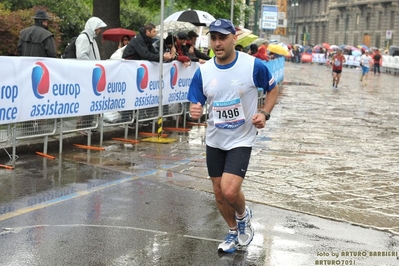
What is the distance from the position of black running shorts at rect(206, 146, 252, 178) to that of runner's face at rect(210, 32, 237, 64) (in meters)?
0.76

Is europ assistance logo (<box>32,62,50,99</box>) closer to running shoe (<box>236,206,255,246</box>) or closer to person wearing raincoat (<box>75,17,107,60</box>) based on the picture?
person wearing raincoat (<box>75,17,107,60</box>)

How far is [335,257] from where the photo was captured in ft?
19.3

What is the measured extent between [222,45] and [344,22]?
100227 mm

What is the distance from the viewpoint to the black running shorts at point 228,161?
580 centimetres

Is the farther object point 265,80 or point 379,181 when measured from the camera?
point 379,181

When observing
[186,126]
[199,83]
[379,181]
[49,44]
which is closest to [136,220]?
[199,83]

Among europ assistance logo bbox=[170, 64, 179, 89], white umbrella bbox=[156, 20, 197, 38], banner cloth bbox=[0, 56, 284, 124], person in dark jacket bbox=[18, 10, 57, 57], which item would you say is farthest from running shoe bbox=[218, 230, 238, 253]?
white umbrella bbox=[156, 20, 197, 38]

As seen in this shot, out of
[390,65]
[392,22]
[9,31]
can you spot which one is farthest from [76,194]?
[392,22]

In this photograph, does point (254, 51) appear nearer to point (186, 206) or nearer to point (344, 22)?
point (186, 206)

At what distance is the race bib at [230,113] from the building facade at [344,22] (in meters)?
70.2

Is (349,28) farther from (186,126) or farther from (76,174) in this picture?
(76,174)

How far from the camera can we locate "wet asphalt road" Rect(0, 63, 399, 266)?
19.1 ft

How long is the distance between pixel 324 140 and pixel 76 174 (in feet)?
19.6

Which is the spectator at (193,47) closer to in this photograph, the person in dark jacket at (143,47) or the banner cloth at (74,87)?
the banner cloth at (74,87)
